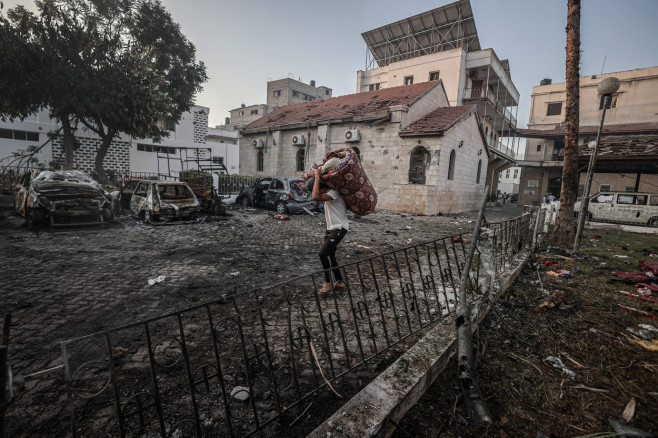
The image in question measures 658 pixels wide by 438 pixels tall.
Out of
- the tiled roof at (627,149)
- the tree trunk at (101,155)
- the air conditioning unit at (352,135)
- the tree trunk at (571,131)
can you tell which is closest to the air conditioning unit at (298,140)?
the air conditioning unit at (352,135)

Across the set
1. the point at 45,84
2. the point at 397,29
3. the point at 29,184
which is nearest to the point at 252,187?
the point at 29,184

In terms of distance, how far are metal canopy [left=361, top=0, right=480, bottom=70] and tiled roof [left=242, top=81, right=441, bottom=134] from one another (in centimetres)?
1068

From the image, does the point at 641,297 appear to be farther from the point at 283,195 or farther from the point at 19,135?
the point at 19,135

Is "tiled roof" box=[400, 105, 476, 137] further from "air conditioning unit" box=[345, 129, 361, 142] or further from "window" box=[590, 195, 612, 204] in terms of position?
Result: "window" box=[590, 195, 612, 204]

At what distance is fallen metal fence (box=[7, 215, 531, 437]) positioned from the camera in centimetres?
175

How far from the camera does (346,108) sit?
19.0m

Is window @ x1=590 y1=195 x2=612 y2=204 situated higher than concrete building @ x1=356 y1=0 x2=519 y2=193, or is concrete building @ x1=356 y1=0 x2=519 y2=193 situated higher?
concrete building @ x1=356 y1=0 x2=519 y2=193

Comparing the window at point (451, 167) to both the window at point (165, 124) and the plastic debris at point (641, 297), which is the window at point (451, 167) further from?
the window at point (165, 124)

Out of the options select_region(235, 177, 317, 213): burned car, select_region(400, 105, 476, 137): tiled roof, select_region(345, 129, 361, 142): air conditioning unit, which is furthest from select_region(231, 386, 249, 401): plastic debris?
select_region(345, 129, 361, 142): air conditioning unit

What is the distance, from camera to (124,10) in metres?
16.5

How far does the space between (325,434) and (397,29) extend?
33610 mm

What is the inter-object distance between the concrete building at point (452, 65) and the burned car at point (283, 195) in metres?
16.0

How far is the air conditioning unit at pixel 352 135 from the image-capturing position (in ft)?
54.8

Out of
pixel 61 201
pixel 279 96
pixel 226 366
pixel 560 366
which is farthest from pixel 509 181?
pixel 226 366
